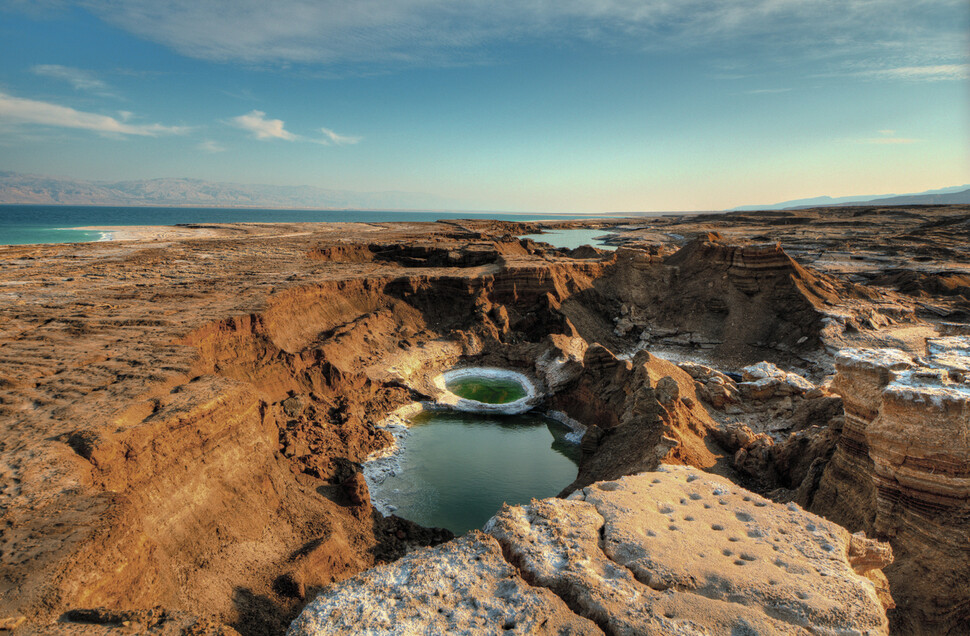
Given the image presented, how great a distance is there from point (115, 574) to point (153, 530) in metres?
1.55

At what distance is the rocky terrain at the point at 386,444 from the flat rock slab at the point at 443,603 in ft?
0.16

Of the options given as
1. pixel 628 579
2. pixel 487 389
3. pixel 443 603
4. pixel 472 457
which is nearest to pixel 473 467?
pixel 472 457

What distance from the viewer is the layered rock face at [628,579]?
19.3 feet

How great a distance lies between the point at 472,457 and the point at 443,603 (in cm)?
1217

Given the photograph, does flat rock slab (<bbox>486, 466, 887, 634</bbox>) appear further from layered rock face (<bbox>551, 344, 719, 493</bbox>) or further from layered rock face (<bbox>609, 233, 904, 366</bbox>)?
layered rock face (<bbox>609, 233, 904, 366</bbox>)

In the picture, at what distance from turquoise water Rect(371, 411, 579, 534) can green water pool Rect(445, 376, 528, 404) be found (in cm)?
133

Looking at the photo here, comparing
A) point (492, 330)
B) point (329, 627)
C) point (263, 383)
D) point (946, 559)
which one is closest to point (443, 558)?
point (329, 627)

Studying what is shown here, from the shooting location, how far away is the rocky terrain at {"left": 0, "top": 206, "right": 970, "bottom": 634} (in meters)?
6.52

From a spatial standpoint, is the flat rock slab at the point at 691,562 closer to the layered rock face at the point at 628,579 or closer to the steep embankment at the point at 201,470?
the layered rock face at the point at 628,579

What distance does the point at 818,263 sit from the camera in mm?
47469

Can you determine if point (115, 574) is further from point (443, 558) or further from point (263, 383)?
point (263, 383)

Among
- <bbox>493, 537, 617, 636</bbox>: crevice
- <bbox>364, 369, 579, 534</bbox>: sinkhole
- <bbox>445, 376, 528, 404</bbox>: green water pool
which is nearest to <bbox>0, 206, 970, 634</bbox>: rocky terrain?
<bbox>493, 537, 617, 636</bbox>: crevice

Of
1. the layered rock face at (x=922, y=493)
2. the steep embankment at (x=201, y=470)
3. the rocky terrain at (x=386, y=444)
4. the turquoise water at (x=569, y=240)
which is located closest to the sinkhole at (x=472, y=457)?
the rocky terrain at (x=386, y=444)

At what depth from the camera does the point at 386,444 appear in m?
18.3
